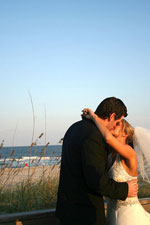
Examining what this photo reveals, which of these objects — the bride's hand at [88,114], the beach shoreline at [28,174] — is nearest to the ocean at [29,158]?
the beach shoreline at [28,174]

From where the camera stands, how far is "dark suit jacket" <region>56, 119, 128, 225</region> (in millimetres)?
2273

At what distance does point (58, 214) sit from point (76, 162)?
0.56m

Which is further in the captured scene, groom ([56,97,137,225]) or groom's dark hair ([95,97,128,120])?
groom's dark hair ([95,97,128,120])

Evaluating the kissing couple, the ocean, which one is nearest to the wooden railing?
the kissing couple

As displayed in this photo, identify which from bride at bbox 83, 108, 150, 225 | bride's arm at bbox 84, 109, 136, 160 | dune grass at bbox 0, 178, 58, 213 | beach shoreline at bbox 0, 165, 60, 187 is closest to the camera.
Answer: bride's arm at bbox 84, 109, 136, 160

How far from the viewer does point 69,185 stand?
2.45m

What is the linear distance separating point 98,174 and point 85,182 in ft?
0.63

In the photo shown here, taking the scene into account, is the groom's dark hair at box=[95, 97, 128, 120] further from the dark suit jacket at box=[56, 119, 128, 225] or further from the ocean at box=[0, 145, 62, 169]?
the ocean at box=[0, 145, 62, 169]

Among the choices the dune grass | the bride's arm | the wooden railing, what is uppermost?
the bride's arm

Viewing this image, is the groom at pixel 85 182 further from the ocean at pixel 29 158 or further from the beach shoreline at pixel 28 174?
the beach shoreline at pixel 28 174

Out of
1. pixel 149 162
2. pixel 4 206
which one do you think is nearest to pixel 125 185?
pixel 149 162

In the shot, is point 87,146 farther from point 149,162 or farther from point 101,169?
point 149,162

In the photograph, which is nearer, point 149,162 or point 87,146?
point 87,146

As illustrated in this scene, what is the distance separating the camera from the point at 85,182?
239cm
